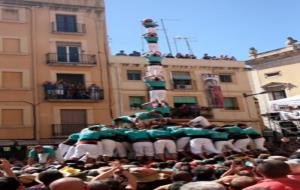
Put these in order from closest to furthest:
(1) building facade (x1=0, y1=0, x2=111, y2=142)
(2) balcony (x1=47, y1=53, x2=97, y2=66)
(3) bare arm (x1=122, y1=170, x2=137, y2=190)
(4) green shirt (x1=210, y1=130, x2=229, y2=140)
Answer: (3) bare arm (x1=122, y1=170, x2=137, y2=190), (4) green shirt (x1=210, y1=130, x2=229, y2=140), (1) building facade (x1=0, y1=0, x2=111, y2=142), (2) balcony (x1=47, y1=53, x2=97, y2=66)

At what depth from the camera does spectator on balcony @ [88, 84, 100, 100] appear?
2916 centimetres

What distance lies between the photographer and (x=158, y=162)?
34.0 feet

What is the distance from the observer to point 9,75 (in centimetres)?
2817

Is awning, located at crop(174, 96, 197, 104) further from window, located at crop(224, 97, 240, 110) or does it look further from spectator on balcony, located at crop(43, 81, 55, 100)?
spectator on balcony, located at crop(43, 81, 55, 100)

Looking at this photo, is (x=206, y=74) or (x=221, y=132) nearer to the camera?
(x=221, y=132)

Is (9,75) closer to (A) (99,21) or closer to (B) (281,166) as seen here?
(A) (99,21)

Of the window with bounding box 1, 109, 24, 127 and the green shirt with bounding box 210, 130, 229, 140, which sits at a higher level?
the window with bounding box 1, 109, 24, 127

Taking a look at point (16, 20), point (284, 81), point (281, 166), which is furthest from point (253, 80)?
point (281, 166)

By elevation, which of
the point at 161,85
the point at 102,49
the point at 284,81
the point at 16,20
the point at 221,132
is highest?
the point at 16,20

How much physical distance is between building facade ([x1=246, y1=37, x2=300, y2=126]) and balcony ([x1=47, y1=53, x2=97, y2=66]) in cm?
1471

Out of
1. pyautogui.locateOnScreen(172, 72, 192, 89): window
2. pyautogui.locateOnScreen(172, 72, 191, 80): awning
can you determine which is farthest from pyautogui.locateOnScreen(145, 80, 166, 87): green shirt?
pyautogui.locateOnScreen(172, 72, 191, 80): awning

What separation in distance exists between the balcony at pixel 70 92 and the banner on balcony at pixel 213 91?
28.0 feet

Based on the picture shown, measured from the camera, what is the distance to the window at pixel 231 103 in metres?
34.8

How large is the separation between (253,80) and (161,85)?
22.1 meters
